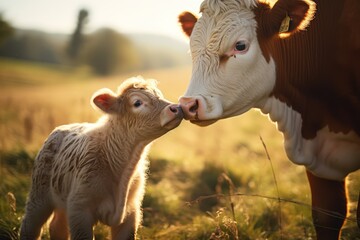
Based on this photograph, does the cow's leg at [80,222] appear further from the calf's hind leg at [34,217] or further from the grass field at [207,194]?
the grass field at [207,194]

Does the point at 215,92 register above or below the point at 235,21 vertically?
below

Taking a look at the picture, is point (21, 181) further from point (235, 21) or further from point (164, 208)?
point (235, 21)

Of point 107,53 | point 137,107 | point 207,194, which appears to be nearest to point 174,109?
point 137,107

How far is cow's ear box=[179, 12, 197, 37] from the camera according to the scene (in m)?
Result: 4.20

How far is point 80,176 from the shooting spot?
3.68 meters

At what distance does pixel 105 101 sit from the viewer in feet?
13.1

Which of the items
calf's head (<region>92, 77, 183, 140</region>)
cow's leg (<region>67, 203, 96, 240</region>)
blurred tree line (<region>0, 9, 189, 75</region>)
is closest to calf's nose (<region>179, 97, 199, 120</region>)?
calf's head (<region>92, 77, 183, 140</region>)

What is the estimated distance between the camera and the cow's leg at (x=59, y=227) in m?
4.31

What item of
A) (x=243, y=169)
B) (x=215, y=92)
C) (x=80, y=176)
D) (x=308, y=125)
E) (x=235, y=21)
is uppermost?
(x=235, y=21)

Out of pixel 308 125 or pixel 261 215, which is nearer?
pixel 308 125

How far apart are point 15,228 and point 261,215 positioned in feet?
9.11

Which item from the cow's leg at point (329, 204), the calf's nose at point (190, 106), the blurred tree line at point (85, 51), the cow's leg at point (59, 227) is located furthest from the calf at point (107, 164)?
the blurred tree line at point (85, 51)

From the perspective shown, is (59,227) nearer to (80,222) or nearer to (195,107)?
(80,222)

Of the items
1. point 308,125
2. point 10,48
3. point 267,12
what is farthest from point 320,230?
point 10,48
